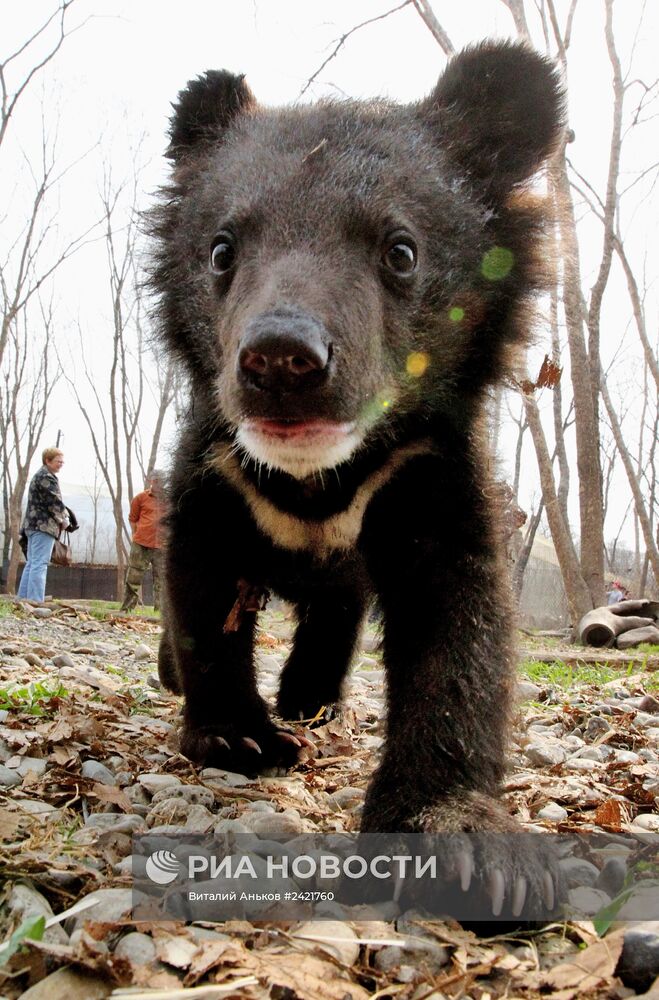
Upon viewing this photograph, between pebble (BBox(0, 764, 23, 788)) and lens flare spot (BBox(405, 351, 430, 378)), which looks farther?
lens flare spot (BBox(405, 351, 430, 378))

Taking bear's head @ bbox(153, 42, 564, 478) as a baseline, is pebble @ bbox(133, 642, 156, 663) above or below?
below

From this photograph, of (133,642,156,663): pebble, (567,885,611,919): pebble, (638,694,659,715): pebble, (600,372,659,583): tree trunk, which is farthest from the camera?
(600,372,659,583): tree trunk

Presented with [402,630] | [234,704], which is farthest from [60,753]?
[402,630]

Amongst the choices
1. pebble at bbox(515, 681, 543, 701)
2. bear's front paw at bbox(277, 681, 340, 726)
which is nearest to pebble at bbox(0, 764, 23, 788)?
bear's front paw at bbox(277, 681, 340, 726)

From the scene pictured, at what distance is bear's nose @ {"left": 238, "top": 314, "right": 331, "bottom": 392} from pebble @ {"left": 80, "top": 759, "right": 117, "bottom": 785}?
1.34m

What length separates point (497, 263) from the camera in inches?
115

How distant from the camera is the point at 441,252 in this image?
8.93 feet

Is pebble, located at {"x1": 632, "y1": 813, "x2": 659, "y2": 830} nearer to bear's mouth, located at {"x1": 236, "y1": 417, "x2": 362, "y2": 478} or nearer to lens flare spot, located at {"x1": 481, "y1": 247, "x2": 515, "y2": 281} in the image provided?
bear's mouth, located at {"x1": 236, "y1": 417, "x2": 362, "y2": 478}

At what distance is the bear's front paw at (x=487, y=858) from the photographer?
5.78 ft

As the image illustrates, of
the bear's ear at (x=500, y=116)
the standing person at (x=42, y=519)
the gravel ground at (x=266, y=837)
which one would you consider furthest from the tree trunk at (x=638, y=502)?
the bear's ear at (x=500, y=116)

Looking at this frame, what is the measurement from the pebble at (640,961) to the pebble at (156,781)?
1.43 metres

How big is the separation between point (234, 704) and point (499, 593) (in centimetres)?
105

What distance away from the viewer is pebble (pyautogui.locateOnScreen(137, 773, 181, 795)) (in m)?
2.53

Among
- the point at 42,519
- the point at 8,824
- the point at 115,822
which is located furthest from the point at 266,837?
the point at 42,519
